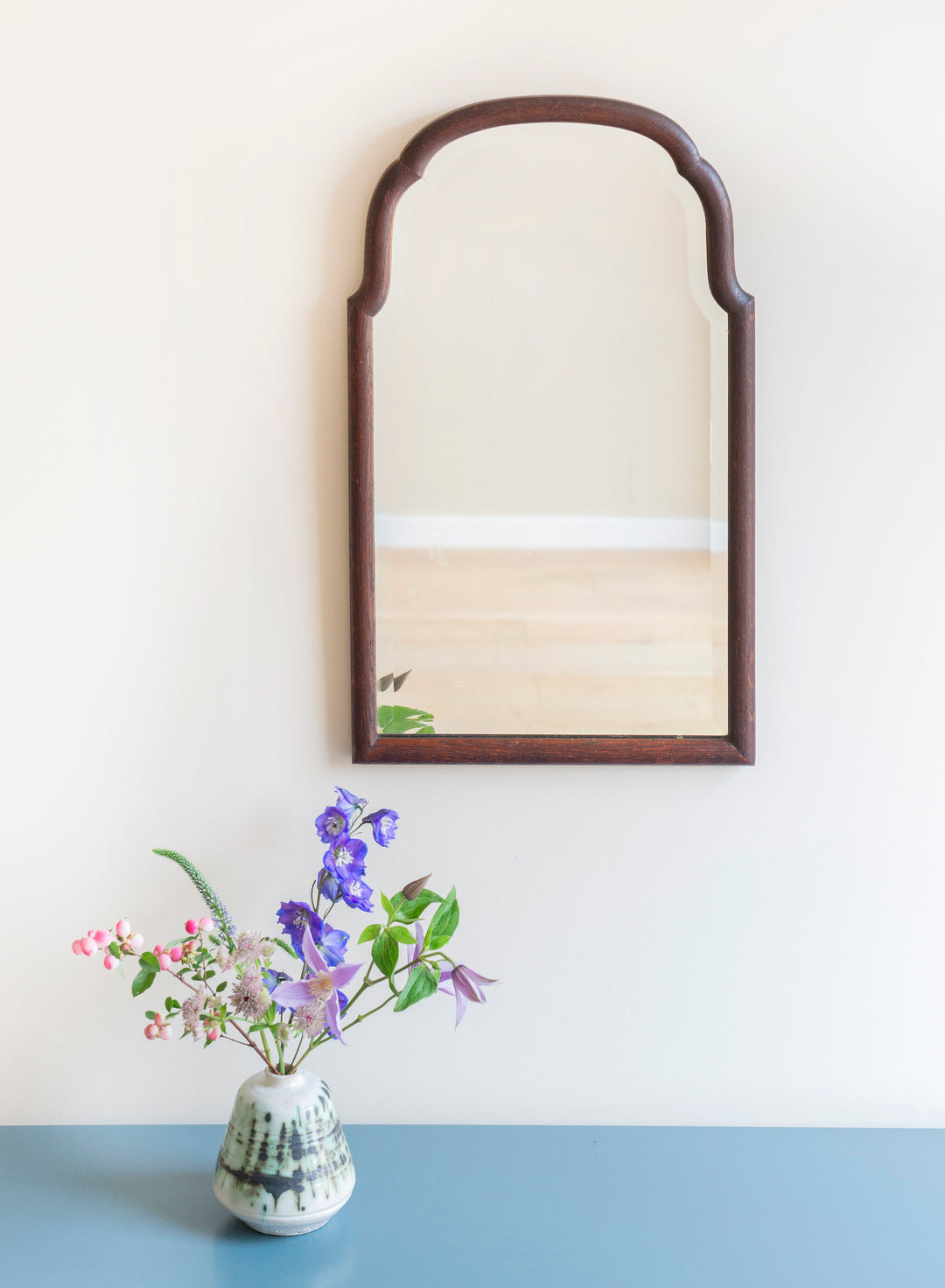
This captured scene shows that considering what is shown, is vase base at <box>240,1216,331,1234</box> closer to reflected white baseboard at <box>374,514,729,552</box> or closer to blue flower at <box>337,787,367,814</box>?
blue flower at <box>337,787,367,814</box>

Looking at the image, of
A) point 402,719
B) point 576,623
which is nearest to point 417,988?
point 402,719

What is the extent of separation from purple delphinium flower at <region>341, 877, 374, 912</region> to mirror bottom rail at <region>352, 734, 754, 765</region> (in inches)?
5.6

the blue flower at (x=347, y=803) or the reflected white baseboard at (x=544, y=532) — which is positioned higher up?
the reflected white baseboard at (x=544, y=532)

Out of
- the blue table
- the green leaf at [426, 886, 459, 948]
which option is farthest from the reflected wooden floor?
the blue table

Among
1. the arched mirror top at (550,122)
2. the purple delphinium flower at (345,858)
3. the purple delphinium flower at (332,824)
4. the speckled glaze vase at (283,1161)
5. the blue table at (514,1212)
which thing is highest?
the arched mirror top at (550,122)

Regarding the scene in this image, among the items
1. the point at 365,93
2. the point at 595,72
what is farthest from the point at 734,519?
the point at 365,93

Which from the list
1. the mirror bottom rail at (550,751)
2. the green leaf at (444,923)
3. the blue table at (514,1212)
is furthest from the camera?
the mirror bottom rail at (550,751)

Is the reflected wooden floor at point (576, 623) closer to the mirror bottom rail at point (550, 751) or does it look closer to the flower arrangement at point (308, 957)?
the mirror bottom rail at point (550, 751)

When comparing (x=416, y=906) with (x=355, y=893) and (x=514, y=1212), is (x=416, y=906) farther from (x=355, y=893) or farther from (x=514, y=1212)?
(x=514, y=1212)

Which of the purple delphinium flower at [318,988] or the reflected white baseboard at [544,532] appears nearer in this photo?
the purple delphinium flower at [318,988]

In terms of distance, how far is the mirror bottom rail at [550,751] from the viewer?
1.01 m

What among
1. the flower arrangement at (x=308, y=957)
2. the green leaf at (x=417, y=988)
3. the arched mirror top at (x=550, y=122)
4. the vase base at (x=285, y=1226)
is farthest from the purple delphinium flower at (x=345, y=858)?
the arched mirror top at (x=550, y=122)

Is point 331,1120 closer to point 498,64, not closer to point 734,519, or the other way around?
point 734,519

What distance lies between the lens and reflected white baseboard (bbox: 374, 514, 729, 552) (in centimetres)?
102
